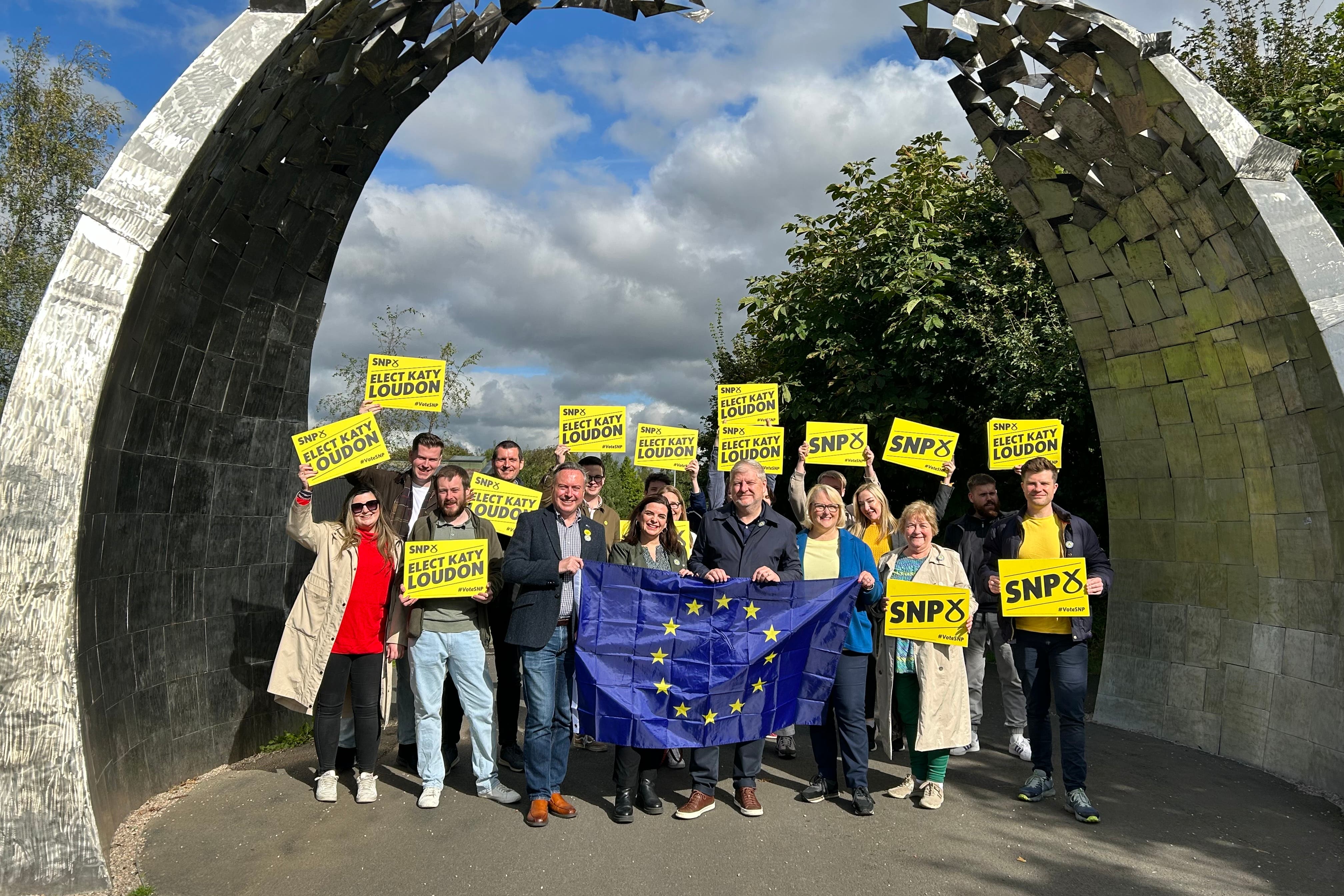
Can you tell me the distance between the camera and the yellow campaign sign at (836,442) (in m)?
8.00

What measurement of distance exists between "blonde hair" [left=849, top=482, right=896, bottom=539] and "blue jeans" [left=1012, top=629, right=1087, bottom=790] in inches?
52.1

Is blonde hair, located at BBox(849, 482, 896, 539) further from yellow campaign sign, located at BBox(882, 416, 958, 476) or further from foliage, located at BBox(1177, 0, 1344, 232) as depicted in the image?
foliage, located at BBox(1177, 0, 1344, 232)

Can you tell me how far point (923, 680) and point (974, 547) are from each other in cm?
171

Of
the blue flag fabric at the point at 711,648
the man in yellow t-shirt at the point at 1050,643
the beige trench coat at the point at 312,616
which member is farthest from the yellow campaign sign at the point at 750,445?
the beige trench coat at the point at 312,616

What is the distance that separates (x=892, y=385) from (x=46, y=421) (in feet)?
35.3

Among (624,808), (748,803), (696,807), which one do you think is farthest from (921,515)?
(624,808)

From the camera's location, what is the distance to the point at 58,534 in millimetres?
4523

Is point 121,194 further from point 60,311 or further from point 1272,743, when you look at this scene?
point 1272,743

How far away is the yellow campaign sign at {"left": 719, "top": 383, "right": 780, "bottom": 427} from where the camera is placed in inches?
340

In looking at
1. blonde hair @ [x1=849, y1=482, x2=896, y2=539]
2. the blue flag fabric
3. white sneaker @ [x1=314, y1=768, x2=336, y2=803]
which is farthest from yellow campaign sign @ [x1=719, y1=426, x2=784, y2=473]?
white sneaker @ [x1=314, y1=768, x2=336, y2=803]

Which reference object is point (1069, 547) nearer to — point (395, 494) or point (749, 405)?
point (749, 405)

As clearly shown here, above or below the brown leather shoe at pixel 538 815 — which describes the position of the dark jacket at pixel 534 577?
above

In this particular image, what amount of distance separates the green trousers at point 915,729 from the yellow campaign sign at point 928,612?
311 millimetres

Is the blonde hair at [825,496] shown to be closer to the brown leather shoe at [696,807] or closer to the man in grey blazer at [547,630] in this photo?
the man in grey blazer at [547,630]
